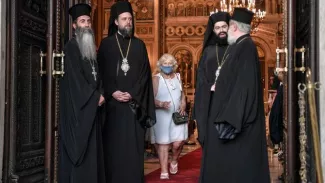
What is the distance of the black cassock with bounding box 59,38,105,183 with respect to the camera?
17.7 feet

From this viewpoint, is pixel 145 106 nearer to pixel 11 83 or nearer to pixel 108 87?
pixel 108 87

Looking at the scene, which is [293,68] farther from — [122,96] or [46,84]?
[46,84]

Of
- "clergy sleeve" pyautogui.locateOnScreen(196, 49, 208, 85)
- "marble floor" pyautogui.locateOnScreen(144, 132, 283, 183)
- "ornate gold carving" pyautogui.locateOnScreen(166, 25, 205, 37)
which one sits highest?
"ornate gold carving" pyautogui.locateOnScreen(166, 25, 205, 37)

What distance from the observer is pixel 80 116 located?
5.44 meters

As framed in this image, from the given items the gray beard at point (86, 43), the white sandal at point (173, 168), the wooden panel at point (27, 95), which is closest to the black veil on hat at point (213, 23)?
the gray beard at point (86, 43)

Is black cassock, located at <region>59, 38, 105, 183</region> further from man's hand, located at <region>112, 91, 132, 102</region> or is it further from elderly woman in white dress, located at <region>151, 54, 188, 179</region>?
elderly woman in white dress, located at <region>151, 54, 188, 179</region>

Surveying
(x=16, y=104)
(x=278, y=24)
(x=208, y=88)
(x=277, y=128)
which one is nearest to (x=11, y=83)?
(x=16, y=104)

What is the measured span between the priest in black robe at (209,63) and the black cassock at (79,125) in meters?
1.15

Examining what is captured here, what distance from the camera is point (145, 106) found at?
6.02m

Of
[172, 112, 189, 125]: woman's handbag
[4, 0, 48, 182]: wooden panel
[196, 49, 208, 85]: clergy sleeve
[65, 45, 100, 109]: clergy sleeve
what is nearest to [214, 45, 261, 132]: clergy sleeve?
[196, 49, 208, 85]: clergy sleeve

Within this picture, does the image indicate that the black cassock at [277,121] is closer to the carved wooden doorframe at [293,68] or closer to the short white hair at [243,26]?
the carved wooden doorframe at [293,68]

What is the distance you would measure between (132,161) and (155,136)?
1152 millimetres

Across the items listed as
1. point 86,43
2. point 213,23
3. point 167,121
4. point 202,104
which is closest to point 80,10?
point 86,43

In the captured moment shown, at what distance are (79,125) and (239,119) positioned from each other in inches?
71.6
